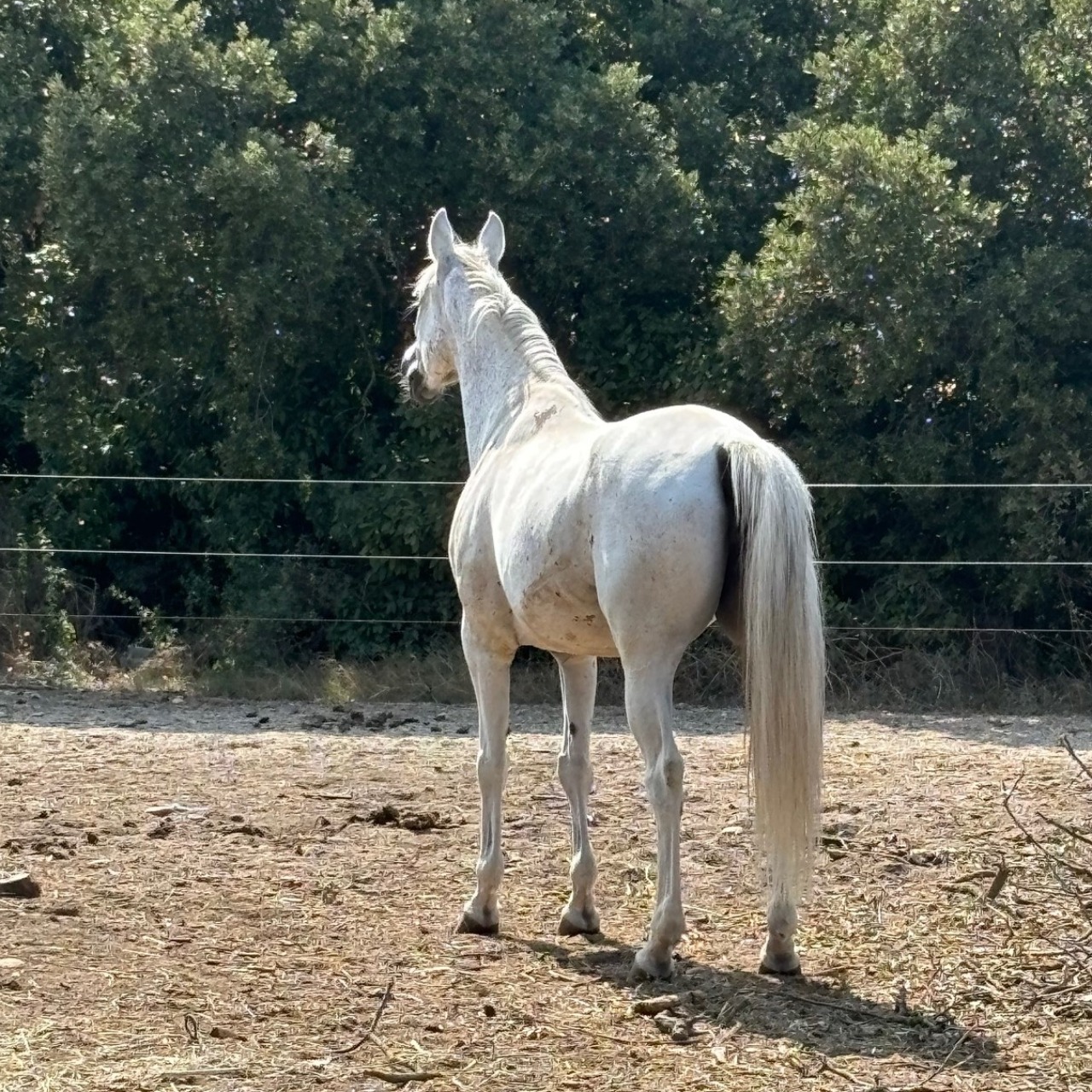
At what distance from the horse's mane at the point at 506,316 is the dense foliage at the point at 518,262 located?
5.16 meters

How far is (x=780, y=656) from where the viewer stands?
3.91 meters

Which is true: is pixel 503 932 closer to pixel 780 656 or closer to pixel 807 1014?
pixel 807 1014

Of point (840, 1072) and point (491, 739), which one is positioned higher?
point (491, 739)

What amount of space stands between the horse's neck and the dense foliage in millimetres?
5425

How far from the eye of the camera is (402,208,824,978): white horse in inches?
154

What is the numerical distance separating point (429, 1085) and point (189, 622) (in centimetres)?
933

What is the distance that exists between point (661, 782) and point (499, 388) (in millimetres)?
1766

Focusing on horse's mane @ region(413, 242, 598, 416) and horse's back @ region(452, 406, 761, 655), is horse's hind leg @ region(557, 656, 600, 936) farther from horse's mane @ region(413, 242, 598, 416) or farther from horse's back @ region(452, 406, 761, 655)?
horse's mane @ region(413, 242, 598, 416)

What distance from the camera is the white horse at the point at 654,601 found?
392 centimetres

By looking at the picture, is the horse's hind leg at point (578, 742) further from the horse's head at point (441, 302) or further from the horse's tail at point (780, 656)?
the horse's head at point (441, 302)

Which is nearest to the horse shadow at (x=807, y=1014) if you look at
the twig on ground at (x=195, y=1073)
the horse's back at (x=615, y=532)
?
the horse's back at (x=615, y=532)

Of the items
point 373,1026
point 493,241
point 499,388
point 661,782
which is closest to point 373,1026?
point 373,1026

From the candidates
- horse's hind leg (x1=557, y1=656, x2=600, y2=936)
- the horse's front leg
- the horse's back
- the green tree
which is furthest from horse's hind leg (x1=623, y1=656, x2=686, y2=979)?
the green tree

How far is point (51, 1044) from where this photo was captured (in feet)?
11.6
